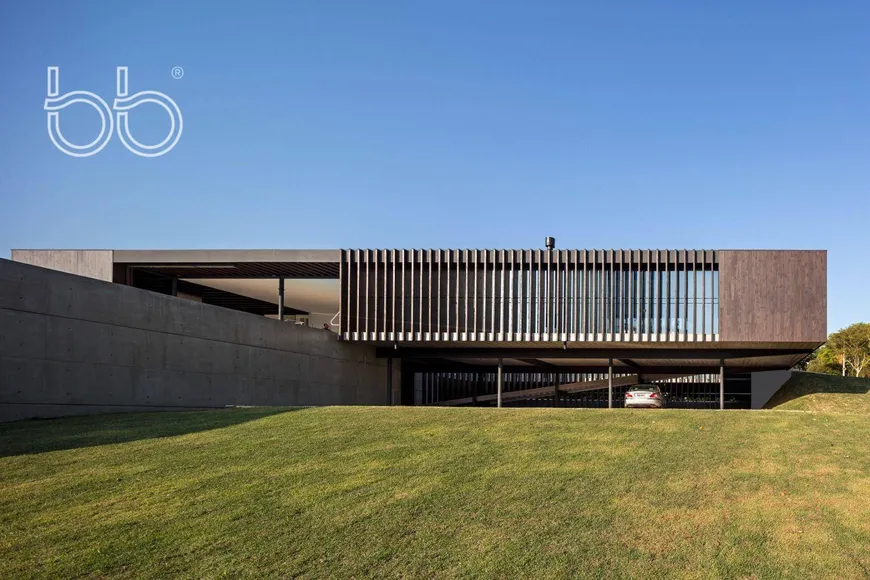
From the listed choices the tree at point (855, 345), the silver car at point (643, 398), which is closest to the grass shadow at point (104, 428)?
the silver car at point (643, 398)

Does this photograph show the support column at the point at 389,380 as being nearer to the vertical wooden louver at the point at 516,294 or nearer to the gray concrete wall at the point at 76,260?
the vertical wooden louver at the point at 516,294

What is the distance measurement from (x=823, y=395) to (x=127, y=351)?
1113 inches

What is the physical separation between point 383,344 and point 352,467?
23935 mm

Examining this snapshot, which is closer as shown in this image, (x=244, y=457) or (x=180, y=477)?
(x=180, y=477)

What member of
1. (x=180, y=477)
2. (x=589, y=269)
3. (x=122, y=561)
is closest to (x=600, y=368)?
(x=589, y=269)

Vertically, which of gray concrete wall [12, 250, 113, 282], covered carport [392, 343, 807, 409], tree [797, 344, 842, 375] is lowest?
tree [797, 344, 842, 375]

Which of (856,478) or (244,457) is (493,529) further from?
(856,478)

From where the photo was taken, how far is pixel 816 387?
3462cm

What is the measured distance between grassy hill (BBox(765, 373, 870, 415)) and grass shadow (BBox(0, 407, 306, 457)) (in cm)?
2242

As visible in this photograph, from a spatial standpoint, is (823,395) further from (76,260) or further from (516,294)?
(76,260)

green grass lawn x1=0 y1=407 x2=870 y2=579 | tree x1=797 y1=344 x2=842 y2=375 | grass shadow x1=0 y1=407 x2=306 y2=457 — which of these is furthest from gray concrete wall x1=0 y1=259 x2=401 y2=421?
tree x1=797 y1=344 x2=842 y2=375

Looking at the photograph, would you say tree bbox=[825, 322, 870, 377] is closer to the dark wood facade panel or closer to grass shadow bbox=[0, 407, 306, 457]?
the dark wood facade panel

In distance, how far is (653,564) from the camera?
7.68m

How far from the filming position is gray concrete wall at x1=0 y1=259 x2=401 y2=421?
53.8ft
